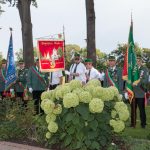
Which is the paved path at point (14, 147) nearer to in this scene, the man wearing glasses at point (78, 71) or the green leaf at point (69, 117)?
the green leaf at point (69, 117)

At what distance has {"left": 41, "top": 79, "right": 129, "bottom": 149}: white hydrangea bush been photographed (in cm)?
777

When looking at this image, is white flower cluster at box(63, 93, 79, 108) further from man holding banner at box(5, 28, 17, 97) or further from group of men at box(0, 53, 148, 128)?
man holding banner at box(5, 28, 17, 97)

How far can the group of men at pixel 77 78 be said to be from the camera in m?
12.2

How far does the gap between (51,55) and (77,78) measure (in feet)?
5.28

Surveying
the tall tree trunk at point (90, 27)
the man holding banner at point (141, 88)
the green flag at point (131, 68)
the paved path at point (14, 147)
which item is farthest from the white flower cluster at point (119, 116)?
the tall tree trunk at point (90, 27)

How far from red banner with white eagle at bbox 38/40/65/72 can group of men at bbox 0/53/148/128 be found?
0.89 metres

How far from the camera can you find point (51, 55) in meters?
12.9

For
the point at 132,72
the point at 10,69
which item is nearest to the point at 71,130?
the point at 132,72

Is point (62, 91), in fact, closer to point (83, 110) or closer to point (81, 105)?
point (81, 105)

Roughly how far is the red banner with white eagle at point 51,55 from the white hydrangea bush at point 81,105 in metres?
4.33

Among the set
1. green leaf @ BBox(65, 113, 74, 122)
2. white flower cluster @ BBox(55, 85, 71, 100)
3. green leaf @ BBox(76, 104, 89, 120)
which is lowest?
green leaf @ BBox(65, 113, 74, 122)

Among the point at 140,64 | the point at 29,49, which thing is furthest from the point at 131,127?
the point at 29,49

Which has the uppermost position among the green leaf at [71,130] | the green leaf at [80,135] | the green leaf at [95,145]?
the green leaf at [71,130]

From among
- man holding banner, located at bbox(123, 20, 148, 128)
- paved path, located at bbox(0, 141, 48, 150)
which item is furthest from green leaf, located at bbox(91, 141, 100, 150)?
man holding banner, located at bbox(123, 20, 148, 128)
